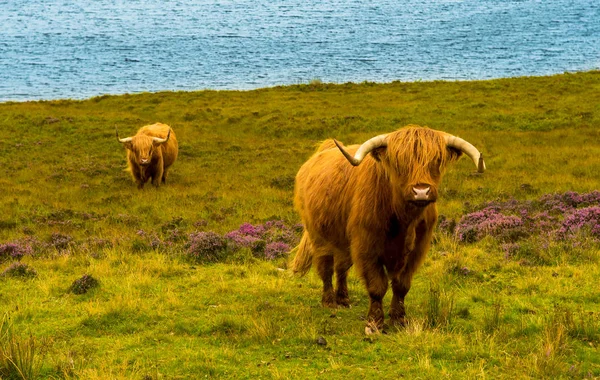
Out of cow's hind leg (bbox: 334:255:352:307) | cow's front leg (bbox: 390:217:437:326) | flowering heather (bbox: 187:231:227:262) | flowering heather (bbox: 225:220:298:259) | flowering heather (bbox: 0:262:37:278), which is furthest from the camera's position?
flowering heather (bbox: 225:220:298:259)

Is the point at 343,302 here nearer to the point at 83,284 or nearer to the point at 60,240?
the point at 83,284

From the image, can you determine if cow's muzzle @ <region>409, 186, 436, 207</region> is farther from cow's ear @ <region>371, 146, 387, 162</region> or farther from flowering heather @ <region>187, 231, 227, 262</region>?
flowering heather @ <region>187, 231, 227, 262</region>

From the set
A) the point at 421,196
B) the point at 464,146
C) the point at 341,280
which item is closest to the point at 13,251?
the point at 341,280

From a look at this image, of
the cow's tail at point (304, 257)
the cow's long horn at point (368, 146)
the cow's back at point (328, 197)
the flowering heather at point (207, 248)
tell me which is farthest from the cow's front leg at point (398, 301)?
the flowering heather at point (207, 248)

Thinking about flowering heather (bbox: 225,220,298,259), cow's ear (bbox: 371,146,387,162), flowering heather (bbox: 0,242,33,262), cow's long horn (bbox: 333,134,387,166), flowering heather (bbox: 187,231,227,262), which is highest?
cow's long horn (bbox: 333,134,387,166)

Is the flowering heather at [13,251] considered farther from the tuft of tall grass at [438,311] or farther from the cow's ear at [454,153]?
the cow's ear at [454,153]

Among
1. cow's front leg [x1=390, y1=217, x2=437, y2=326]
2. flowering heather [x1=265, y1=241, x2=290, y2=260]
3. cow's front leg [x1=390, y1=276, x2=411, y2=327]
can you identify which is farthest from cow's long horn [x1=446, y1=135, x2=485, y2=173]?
flowering heather [x1=265, y1=241, x2=290, y2=260]

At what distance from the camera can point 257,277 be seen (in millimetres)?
8312

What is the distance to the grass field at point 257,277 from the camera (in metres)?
5.12

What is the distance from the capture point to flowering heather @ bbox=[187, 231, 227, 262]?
31.8 feet

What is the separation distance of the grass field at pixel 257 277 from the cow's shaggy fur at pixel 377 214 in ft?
1.38

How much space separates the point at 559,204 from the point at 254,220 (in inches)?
258

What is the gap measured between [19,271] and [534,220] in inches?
350

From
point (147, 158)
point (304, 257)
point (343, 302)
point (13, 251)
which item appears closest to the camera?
point (343, 302)
